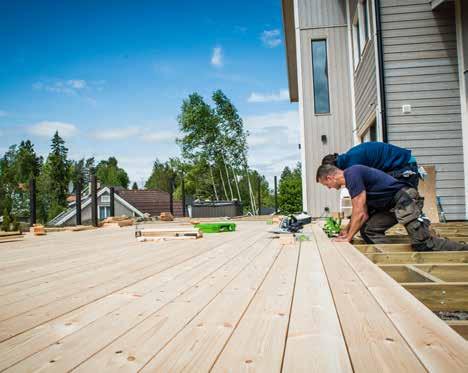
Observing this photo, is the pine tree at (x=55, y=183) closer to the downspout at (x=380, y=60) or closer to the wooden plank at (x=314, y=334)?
the downspout at (x=380, y=60)

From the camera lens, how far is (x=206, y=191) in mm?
29703

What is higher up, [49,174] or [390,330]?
[49,174]

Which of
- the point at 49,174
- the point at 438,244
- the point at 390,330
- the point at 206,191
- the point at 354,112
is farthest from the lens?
the point at 49,174

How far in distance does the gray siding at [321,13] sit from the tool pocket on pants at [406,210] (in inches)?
274

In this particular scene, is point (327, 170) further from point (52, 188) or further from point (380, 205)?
point (52, 188)

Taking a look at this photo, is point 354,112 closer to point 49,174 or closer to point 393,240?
point 393,240

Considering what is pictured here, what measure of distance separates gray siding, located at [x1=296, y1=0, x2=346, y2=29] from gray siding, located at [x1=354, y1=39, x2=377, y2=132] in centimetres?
169

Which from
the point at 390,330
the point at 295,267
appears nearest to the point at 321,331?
the point at 390,330

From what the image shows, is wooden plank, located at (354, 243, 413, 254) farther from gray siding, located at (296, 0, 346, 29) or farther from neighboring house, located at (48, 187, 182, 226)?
neighboring house, located at (48, 187, 182, 226)

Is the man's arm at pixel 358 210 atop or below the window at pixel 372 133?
below

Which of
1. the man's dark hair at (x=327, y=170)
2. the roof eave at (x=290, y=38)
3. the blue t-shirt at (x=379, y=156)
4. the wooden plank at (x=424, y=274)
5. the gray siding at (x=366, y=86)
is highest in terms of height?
the roof eave at (x=290, y=38)

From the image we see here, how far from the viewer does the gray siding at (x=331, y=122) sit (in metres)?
8.77

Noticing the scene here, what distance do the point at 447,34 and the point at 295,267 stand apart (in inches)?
196

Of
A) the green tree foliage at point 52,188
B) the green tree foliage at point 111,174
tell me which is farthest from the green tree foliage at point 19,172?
the green tree foliage at point 111,174
